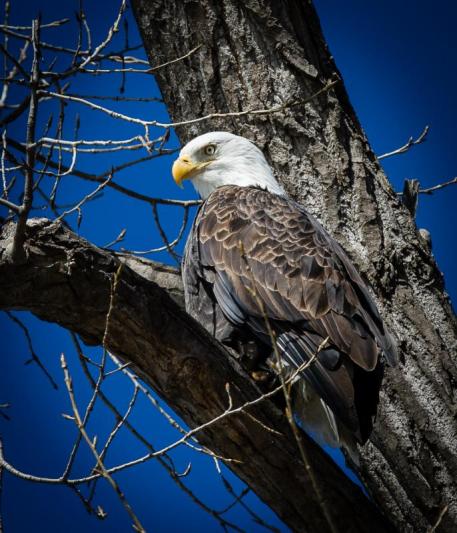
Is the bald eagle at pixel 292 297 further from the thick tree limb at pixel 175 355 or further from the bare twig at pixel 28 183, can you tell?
the bare twig at pixel 28 183

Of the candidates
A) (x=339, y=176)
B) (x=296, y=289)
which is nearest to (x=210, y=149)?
(x=339, y=176)

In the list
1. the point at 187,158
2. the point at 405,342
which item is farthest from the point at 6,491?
the point at 405,342

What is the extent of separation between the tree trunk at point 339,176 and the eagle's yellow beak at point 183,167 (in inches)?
7.3

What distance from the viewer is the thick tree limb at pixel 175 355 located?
7.64 ft

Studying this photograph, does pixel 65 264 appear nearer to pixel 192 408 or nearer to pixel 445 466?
pixel 192 408

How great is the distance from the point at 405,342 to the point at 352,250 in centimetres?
50

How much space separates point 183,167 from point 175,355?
1575 millimetres

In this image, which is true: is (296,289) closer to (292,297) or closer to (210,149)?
(292,297)

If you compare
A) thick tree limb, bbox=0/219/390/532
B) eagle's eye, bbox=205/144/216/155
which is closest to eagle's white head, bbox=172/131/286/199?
eagle's eye, bbox=205/144/216/155

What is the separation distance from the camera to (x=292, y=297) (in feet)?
10.2

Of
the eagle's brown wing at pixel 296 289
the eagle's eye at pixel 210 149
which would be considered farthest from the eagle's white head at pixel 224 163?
the eagle's brown wing at pixel 296 289

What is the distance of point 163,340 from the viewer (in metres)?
2.50

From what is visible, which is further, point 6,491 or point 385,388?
point 6,491

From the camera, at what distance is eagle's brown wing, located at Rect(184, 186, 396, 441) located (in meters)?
2.91
